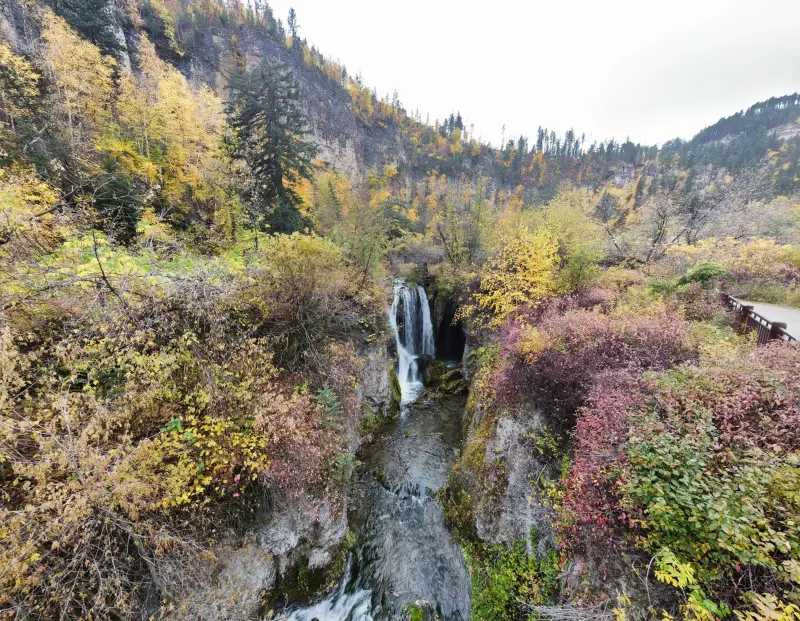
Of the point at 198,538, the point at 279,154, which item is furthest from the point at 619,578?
the point at 279,154

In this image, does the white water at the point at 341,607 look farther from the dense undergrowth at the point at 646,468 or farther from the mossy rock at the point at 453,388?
the mossy rock at the point at 453,388

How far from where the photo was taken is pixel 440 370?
711 inches

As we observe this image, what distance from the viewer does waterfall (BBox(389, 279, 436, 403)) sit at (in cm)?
1773

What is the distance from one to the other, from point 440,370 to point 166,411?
46.8ft

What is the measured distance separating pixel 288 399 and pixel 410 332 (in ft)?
41.0

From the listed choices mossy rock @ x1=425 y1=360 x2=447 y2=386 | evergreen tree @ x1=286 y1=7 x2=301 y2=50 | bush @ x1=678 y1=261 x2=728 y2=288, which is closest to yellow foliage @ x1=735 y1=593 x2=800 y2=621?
bush @ x1=678 y1=261 x2=728 y2=288

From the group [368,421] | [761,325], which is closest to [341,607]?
[368,421]

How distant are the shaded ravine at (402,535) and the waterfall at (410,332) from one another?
3176 millimetres

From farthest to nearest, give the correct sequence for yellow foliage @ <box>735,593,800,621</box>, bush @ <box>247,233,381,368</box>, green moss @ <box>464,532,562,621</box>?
bush @ <box>247,233,381,368</box> < green moss @ <box>464,532,562,621</box> < yellow foliage @ <box>735,593,800,621</box>

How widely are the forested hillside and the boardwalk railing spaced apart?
2.19ft

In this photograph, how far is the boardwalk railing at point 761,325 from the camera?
24.3 feet

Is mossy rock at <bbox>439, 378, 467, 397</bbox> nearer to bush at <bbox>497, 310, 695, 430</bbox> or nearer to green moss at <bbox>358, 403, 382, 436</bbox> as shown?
green moss at <bbox>358, 403, 382, 436</bbox>

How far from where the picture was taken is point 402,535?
8.81 meters

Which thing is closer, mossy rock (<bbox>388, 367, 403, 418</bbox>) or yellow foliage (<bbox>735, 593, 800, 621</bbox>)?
yellow foliage (<bbox>735, 593, 800, 621</bbox>)
